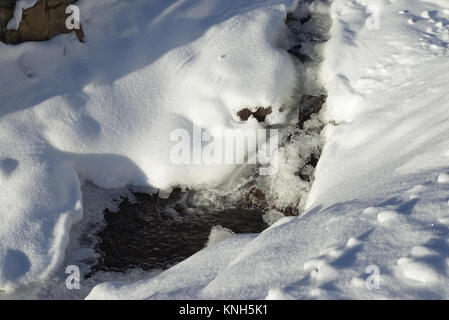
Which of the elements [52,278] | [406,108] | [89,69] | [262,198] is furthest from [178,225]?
[406,108]

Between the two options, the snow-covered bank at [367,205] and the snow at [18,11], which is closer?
the snow-covered bank at [367,205]

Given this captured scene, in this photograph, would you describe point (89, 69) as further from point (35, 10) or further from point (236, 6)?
point (236, 6)

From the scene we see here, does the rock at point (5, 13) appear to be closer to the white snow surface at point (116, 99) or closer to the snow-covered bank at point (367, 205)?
the white snow surface at point (116, 99)

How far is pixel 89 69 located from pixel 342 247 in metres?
3.12

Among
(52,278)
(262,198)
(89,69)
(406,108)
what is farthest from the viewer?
(89,69)

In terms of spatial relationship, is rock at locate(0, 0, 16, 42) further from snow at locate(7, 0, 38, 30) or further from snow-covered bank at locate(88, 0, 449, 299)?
snow-covered bank at locate(88, 0, 449, 299)

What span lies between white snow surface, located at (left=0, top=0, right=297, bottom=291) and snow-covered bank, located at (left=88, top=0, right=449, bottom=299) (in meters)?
0.78

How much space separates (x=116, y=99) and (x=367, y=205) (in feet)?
8.49

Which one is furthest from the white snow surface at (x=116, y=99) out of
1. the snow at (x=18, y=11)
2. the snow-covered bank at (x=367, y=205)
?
the snow-covered bank at (x=367, y=205)

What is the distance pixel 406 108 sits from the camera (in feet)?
12.1

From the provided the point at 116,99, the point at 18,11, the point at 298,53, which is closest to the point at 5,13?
the point at 18,11

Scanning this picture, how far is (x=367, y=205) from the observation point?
2.55 meters

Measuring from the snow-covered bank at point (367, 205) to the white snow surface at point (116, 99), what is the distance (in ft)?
2.56

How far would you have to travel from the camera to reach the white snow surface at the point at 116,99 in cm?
361
